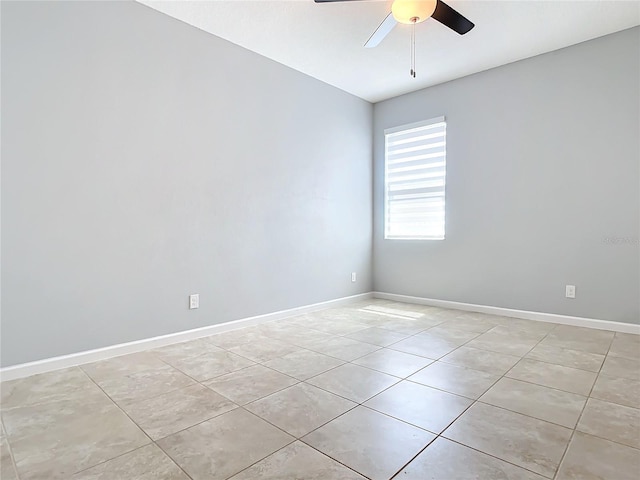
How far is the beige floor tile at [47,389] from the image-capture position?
1.88 metres

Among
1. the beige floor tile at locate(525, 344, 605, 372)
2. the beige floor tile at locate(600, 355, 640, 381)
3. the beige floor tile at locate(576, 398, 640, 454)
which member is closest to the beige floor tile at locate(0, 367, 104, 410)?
the beige floor tile at locate(576, 398, 640, 454)

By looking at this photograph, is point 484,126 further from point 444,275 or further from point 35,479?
point 35,479

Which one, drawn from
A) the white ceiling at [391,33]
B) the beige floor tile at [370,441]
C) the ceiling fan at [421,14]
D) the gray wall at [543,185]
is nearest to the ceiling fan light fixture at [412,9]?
the ceiling fan at [421,14]

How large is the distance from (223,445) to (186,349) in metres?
1.41

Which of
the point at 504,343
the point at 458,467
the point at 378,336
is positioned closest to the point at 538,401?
the point at 458,467

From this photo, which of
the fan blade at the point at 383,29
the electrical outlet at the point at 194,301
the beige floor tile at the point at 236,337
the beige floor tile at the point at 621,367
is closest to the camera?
the beige floor tile at the point at 621,367

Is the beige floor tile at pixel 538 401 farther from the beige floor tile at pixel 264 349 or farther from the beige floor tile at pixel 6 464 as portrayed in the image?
the beige floor tile at pixel 6 464

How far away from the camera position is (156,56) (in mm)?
2781

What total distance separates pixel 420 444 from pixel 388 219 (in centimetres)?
Result: 356

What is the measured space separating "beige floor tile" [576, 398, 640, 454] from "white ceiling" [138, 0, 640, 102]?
2.82m

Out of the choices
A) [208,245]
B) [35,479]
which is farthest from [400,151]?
[35,479]

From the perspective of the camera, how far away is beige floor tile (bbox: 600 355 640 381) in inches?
86.0

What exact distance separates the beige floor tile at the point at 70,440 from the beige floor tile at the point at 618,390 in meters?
2.31

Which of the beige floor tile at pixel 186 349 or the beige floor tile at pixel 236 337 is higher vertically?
the beige floor tile at pixel 186 349
